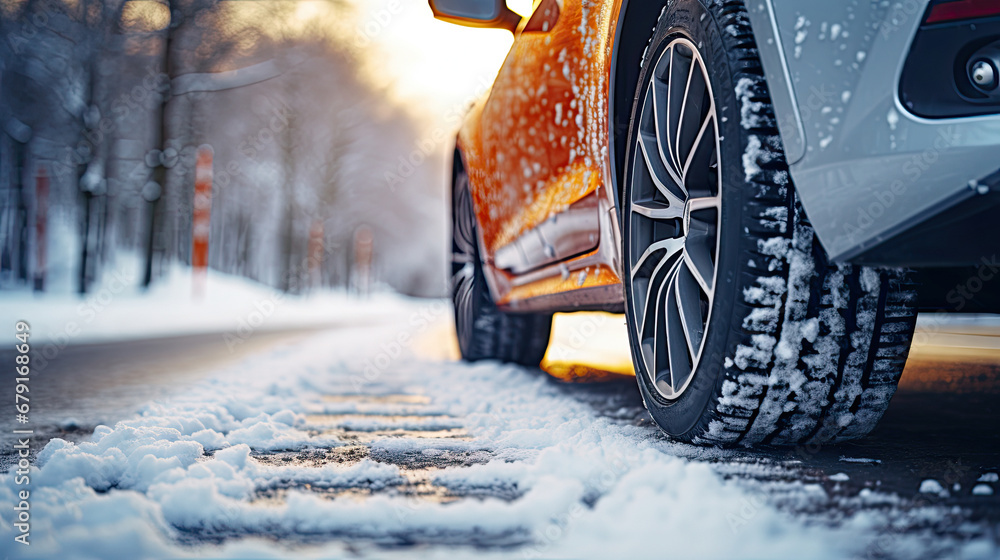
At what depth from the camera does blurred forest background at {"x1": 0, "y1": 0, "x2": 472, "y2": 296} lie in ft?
48.4

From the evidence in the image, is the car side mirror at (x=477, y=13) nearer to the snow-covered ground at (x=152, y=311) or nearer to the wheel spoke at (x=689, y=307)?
the wheel spoke at (x=689, y=307)

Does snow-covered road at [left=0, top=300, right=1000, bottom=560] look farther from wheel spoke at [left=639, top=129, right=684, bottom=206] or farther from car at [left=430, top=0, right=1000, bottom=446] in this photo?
wheel spoke at [left=639, top=129, right=684, bottom=206]

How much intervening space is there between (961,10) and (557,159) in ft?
4.32

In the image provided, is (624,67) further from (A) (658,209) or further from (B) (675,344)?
(B) (675,344)

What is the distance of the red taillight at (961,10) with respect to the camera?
117cm

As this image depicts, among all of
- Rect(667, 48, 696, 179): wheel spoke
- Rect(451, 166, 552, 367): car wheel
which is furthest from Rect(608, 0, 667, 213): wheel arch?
Rect(451, 166, 552, 367): car wheel

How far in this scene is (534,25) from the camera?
8.24 feet

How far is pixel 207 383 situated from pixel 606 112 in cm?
215

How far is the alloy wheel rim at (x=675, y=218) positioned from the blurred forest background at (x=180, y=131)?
204 inches

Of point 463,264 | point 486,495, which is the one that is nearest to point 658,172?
point 486,495

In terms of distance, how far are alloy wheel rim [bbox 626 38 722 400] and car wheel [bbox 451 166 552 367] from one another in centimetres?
213

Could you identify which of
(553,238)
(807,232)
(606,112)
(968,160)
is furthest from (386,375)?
(968,160)

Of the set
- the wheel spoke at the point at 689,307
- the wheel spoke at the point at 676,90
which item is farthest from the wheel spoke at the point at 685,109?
the wheel spoke at the point at 689,307

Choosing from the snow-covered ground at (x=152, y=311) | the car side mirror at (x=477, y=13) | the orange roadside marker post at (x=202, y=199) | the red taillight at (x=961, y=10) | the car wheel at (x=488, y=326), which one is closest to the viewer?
the red taillight at (x=961, y=10)
